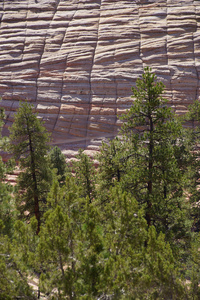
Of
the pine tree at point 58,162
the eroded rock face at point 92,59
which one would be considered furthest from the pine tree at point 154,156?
the eroded rock face at point 92,59

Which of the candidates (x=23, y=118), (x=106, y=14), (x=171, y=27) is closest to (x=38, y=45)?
(x=106, y=14)

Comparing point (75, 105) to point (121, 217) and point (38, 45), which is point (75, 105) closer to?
point (38, 45)

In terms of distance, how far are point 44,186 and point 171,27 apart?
3167 centimetres

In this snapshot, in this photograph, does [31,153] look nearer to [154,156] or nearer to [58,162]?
[154,156]

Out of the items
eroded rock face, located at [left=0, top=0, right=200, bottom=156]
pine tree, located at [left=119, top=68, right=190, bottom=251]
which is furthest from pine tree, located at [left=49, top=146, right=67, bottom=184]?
pine tree, located at [left=119, top=68, right=190, bottom=251]

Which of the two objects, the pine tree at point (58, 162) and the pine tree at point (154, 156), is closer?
the pine tree at point (154, 156)

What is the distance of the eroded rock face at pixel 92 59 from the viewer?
34.6 meters

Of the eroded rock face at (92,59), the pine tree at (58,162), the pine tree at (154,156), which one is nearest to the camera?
the pine tree at (154,156)

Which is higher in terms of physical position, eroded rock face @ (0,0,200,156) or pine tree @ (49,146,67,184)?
eroded rock face @ (0,0,200,156)

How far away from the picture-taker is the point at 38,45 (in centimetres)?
3947

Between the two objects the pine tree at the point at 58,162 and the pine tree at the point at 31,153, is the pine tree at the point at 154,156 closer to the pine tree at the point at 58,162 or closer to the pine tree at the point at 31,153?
the pine tree at the point at 31,153

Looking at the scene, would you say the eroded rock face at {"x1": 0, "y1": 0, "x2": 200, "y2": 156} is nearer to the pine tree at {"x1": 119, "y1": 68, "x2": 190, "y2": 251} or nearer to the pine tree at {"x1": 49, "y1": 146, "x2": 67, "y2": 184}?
the pine tree at {"x1": 49, "y1": 146, "x2": 67, "y2": 184}

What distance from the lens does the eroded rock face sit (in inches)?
1363

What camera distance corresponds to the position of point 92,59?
37375 mm
